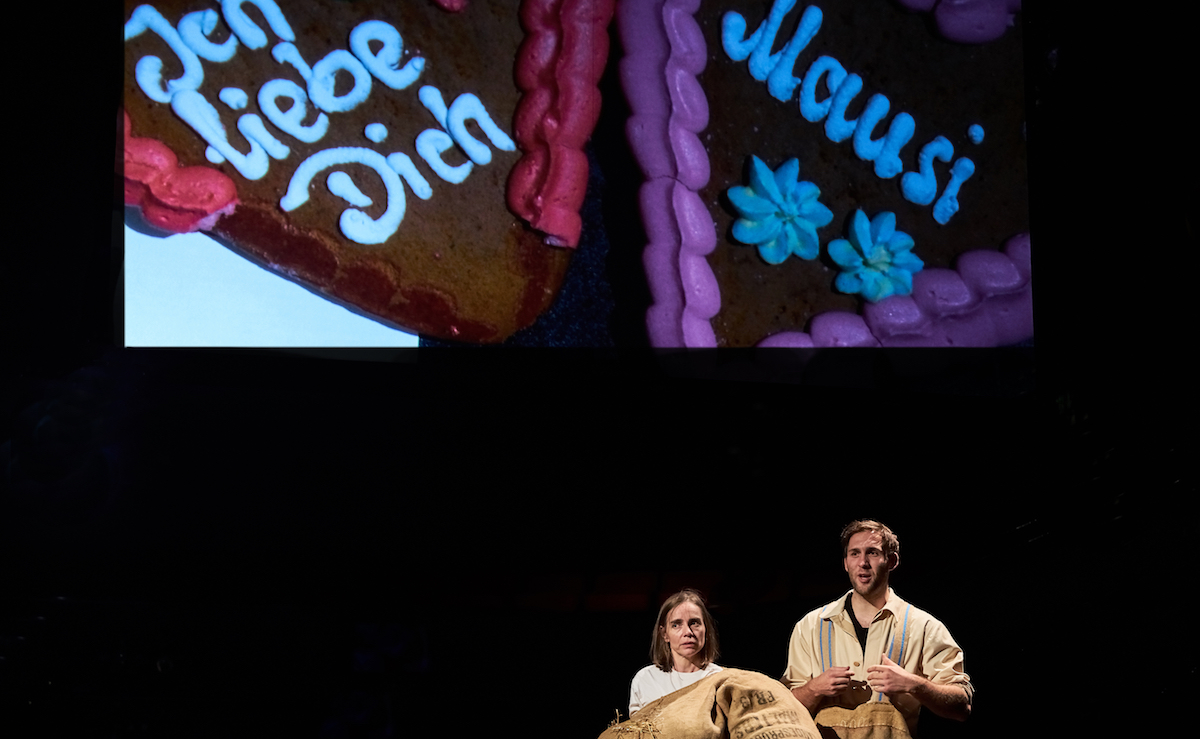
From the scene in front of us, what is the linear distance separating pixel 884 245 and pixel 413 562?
172 centimetres

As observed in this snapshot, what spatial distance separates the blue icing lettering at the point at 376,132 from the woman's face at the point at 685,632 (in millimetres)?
1630

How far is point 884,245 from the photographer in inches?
134

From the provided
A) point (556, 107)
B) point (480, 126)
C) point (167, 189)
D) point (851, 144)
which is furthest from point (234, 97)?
point (851, 144)

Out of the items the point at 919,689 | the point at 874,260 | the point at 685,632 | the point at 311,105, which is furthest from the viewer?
the point at 874,260

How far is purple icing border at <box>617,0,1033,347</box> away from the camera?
325 centimetres

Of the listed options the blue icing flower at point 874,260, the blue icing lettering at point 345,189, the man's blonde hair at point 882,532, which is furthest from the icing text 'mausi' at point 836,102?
the man's blonde hair at point 882,532

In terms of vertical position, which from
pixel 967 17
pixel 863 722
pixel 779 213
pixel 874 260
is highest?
pixel 967 17

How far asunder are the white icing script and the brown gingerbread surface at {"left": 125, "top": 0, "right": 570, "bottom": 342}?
0.05 ft

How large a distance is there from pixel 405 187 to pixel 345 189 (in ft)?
0.56

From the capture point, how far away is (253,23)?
315 centimetres

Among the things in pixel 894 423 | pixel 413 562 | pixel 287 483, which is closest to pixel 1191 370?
pixel 894 423

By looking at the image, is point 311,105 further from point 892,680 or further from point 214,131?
point 892,680

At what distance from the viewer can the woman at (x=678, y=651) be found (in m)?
2.43

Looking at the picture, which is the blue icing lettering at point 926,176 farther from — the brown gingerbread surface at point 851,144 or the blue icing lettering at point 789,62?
the blue icing lettering at point 789,62
